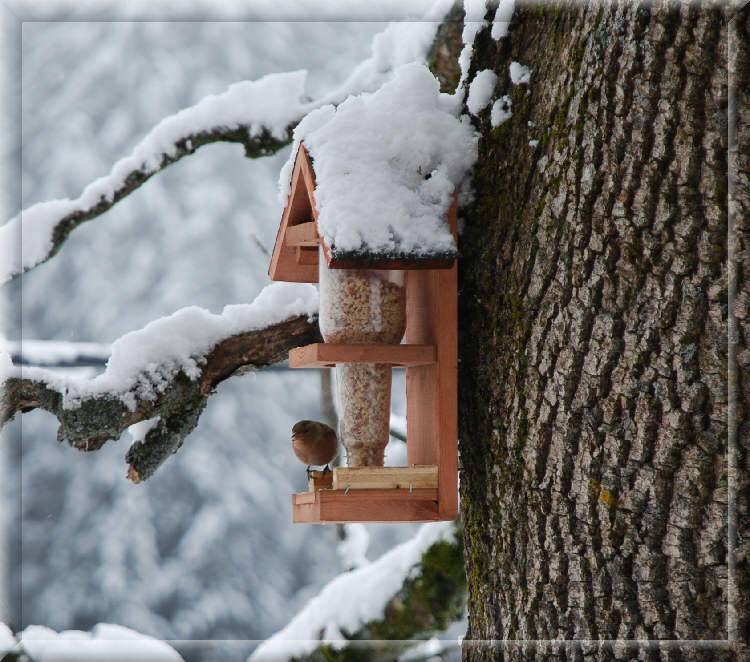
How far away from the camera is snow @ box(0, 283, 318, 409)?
6.54 ft

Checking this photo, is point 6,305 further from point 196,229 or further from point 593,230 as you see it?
point 593,230

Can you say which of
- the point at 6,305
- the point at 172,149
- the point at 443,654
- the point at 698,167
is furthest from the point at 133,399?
the point at 6,305

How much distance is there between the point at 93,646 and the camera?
2.52m

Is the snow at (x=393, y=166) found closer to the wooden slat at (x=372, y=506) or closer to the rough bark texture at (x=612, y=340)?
the rough bark texture at (x=612, y=340)

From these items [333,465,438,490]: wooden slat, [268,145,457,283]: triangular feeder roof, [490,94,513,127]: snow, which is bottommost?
[333,465,438,490]: wooden slat

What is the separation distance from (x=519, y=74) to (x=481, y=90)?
0.39 feet

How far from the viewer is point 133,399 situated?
200 centimetres

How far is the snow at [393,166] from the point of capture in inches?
63.2

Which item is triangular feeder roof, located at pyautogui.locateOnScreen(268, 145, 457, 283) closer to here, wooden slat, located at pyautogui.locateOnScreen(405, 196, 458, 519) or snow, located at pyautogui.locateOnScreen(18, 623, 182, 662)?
wooden slat, located at pyautogui.locateOnScreen(405, 196, 458, 519)

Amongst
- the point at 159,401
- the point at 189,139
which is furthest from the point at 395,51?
the point at 159,401

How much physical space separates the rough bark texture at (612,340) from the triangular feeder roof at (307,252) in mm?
171

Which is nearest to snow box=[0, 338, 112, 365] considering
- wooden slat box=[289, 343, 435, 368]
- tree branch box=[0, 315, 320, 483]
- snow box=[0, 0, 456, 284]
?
snow box=[0, 0, 456, 284]

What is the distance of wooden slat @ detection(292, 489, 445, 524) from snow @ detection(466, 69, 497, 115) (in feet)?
2.70

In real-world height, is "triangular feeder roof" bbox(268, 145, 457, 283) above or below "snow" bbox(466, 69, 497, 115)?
below
